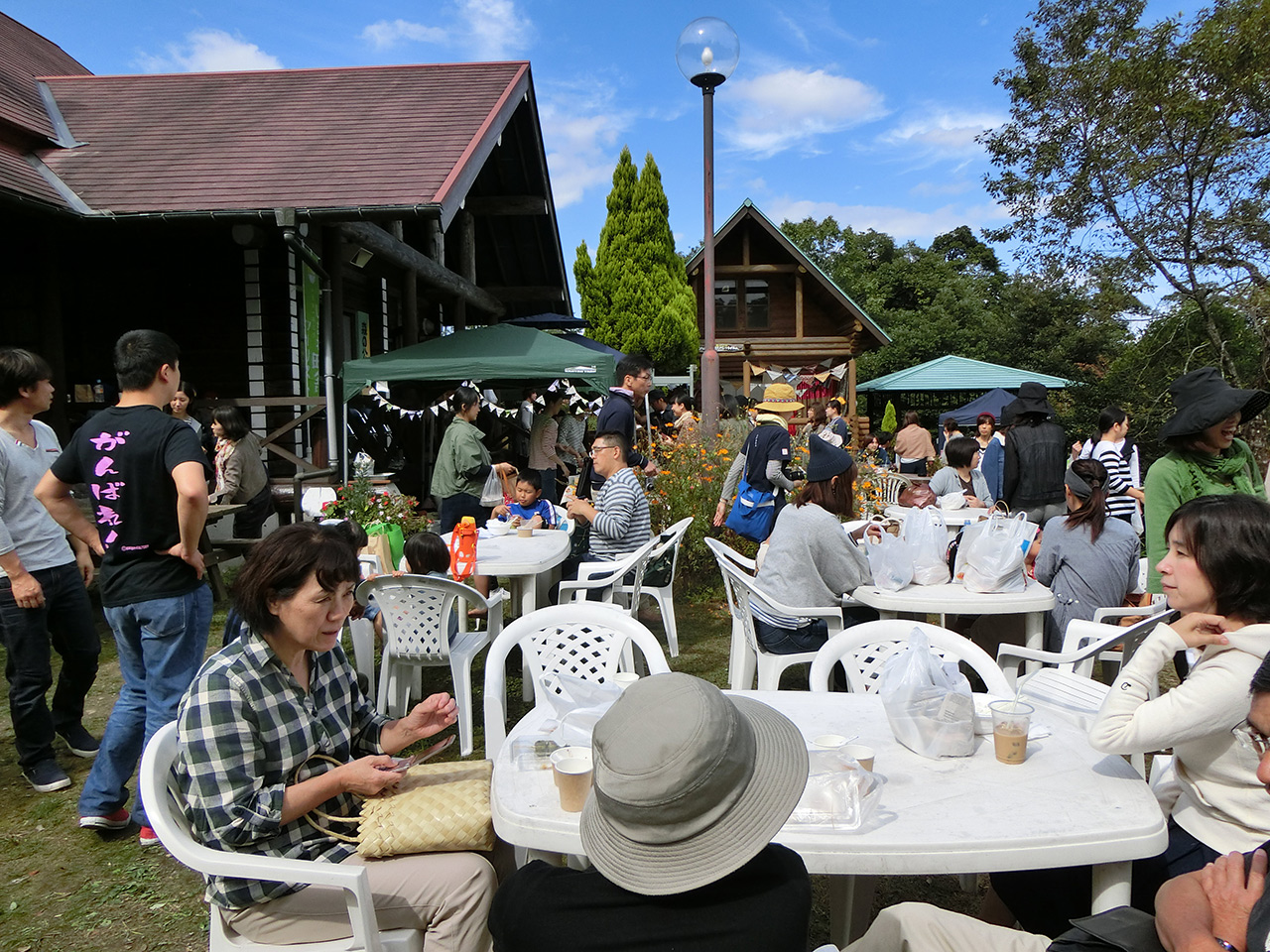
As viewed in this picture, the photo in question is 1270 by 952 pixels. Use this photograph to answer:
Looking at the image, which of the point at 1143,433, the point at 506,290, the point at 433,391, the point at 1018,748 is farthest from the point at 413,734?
the point at 1143,433

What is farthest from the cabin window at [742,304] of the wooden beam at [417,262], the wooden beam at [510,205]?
Result: the wooden beam at [510,205]

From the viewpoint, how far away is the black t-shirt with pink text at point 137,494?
122 inches

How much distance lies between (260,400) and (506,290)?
335 inches

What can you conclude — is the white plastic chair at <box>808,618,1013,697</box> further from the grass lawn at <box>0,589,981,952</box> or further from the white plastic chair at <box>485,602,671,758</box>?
the grass lawn at <box>0,589,981,952</box>

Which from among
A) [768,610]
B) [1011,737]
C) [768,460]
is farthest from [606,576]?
[1011,737]

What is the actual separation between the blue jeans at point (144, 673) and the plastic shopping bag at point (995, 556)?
3446 mm

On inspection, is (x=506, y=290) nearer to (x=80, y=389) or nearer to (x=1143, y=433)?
(x=80, y=389)

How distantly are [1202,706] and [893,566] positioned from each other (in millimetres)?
2302

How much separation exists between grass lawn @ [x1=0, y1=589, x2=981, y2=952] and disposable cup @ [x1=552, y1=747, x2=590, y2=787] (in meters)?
1.31

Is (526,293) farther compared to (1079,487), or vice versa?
(526,293)

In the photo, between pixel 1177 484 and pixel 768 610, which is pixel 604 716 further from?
pixel 1177 484

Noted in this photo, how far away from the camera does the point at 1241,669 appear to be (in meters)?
→ 1.86

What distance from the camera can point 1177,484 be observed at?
3.53m

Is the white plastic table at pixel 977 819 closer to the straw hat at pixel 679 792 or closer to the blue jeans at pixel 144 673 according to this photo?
the straw hat at pixel 679 792
